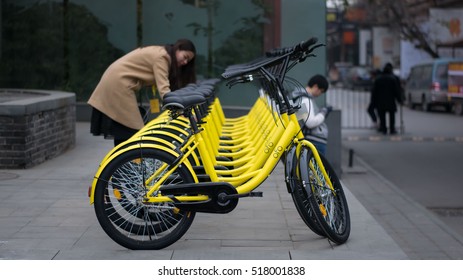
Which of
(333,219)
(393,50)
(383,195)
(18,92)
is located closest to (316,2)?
(383,195)

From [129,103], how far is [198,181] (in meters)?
1.74

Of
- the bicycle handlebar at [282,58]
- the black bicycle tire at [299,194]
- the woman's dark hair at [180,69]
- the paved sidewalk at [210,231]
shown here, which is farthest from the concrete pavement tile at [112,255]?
the woman's dark hair at [180,69]

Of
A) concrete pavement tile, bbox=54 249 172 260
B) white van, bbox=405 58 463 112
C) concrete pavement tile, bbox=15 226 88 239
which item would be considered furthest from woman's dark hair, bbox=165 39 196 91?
white van, bbox=405 58 463 112

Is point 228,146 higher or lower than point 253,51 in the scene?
lower

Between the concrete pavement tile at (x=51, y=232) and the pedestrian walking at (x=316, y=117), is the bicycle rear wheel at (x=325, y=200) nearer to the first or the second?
the concrete pavement tile at (x=51, y=232)

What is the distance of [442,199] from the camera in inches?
499

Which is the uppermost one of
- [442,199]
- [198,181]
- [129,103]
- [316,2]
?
[316,2]

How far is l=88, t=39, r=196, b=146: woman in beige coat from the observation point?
7.79 metres

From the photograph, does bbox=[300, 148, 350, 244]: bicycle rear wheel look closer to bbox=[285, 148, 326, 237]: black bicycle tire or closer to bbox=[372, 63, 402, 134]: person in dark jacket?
bbox=[285, 148, 326, 237]: black bicycle tire

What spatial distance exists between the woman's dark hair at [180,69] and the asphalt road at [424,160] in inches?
150

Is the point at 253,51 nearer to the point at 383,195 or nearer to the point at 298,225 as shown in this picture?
the point at 383,195

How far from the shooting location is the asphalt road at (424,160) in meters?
12.6

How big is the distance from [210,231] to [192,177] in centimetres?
101

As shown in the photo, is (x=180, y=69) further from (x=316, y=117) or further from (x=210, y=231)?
(x=316, y=117)
